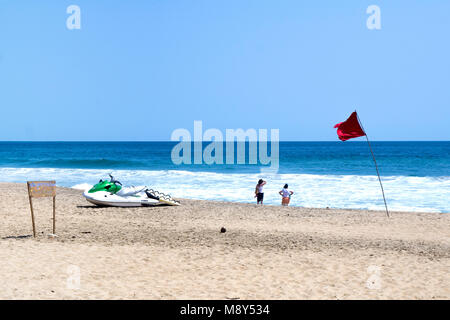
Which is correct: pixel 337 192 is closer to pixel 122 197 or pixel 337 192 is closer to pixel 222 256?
pixel 122 197

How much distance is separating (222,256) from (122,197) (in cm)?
776

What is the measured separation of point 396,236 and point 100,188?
972 centimetres

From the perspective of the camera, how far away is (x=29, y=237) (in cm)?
991

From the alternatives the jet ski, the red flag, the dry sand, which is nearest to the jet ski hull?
the jet ski

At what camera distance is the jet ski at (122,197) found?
15230 millimetres

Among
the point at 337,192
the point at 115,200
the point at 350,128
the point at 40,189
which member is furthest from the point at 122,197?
the point at 337,192

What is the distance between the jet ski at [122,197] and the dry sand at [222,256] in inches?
45.4

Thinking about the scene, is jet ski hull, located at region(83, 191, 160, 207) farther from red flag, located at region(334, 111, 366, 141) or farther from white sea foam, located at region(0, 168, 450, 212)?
red flag, located at region(334, 111, 366, 141)

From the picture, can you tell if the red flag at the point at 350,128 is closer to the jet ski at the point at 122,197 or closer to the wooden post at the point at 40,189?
the jet ski at the point at 122,197

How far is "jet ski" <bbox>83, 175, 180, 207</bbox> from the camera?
50.0ft

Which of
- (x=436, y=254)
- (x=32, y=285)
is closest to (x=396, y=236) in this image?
(x=436, y=254)

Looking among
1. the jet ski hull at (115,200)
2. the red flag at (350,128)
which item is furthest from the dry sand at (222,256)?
the red flag at (350,128)

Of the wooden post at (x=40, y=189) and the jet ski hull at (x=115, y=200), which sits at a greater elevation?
the wooden post at (x=40, y=189)

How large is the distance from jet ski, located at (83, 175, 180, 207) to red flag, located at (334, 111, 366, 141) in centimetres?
607
